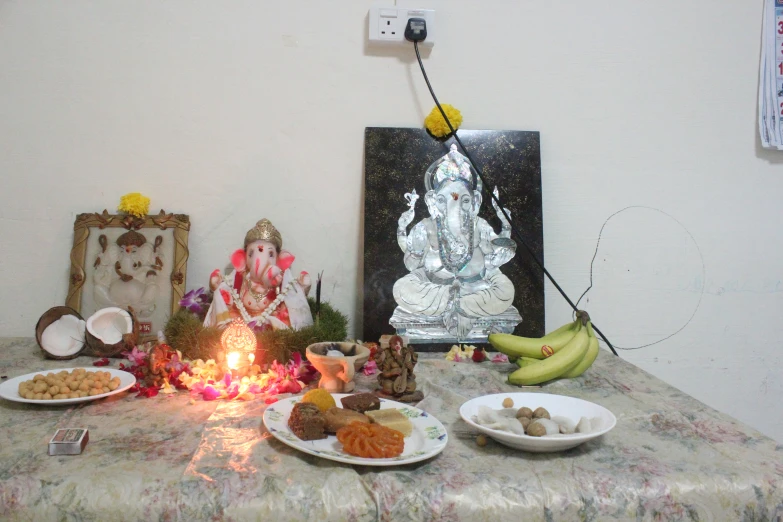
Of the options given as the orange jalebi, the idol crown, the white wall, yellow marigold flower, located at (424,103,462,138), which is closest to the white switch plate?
the white wall

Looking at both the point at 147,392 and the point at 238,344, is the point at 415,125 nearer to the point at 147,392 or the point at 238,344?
the point at 238,344

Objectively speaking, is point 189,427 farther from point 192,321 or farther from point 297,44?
point 297,44

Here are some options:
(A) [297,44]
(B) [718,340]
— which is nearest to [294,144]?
(A) [297,44]

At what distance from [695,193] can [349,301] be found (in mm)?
966

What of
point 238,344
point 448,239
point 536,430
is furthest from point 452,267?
point 536,430

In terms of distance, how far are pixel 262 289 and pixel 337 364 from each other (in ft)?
1.25

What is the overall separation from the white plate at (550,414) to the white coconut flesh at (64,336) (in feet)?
2.93

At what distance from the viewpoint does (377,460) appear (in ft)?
2.56

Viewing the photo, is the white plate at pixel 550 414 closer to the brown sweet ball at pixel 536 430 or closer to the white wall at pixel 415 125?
the brown sweet ball at pixel 536 430

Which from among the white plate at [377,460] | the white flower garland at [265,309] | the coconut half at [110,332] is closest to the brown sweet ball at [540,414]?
the white plate at [377,460]

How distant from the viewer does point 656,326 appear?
64.6 inches

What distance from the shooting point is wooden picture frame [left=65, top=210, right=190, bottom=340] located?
143 cm

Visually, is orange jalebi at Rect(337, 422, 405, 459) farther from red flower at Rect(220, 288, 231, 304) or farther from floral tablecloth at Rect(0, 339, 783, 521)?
red flower at Rect(220, 288, 231, 304)

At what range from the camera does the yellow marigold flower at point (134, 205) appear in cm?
145
